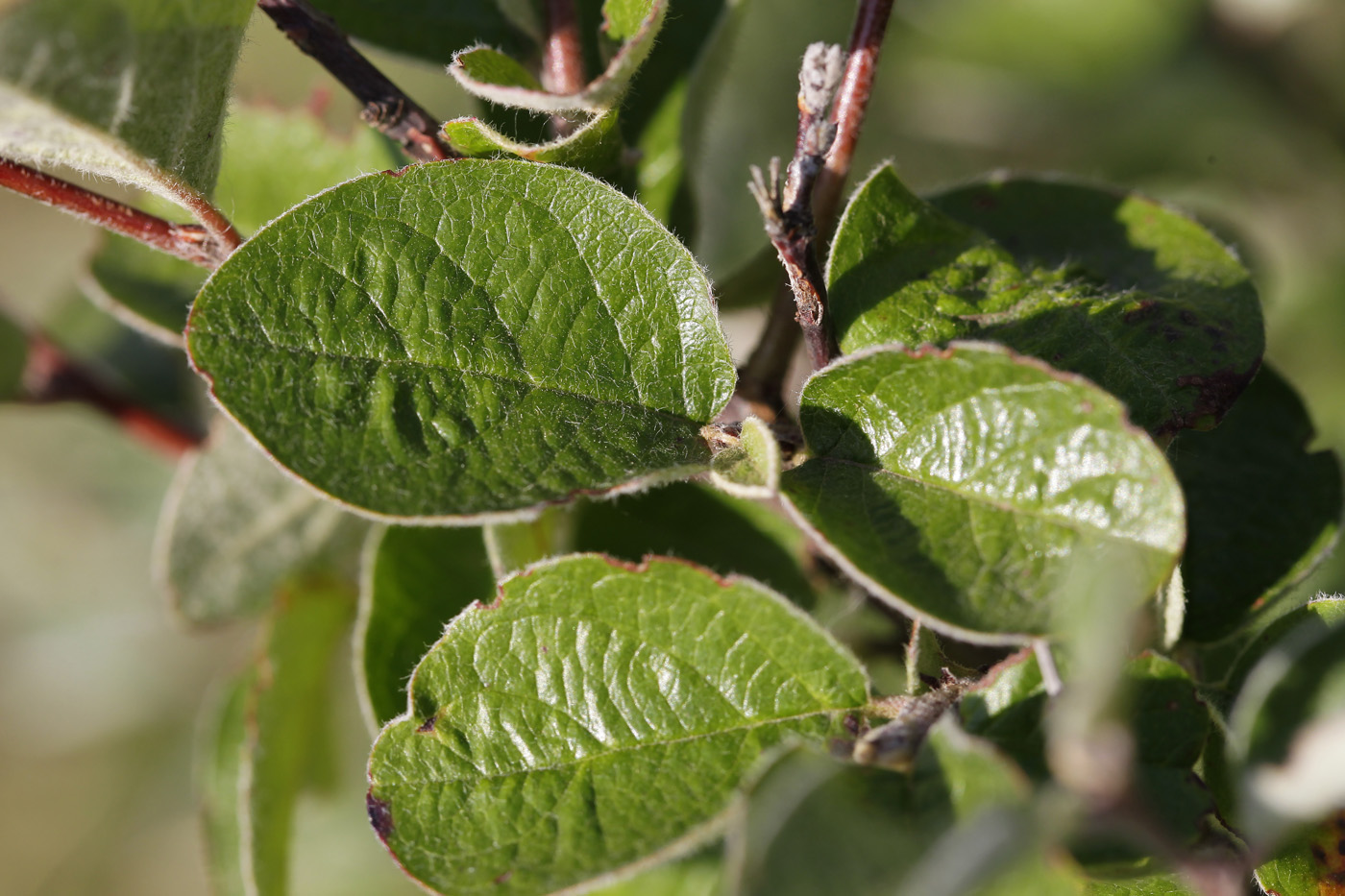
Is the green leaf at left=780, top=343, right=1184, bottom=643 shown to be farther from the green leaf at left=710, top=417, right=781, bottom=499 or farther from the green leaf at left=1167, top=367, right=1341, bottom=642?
the green leaf at left=1167, top=367, right=1341, bottom=642

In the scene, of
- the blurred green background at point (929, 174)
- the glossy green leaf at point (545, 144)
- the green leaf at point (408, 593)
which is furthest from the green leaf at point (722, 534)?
→ the glossy green leaf at point (545, 144)

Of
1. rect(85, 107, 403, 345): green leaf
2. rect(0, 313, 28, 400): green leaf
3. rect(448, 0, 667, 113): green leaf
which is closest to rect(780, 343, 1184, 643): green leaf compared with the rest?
rect(448, 0, 667, 113): green leaf

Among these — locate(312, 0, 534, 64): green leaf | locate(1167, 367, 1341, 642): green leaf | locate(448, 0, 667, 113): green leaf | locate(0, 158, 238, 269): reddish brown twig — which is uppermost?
locate(312, 0, 534, 64): green leaf

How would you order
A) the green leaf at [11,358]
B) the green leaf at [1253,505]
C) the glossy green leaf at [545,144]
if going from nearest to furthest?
the glossy green leaf at [545,144] → the green leaf at [1253,505] → the green leaf at [11,358]

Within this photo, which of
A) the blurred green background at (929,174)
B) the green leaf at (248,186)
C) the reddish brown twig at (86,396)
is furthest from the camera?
the blurred green background at (929,174)

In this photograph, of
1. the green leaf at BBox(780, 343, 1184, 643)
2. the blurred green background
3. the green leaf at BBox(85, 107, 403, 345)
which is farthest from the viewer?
the blurred green background

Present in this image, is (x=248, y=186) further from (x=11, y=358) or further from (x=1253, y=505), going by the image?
(x=1253, y=505)

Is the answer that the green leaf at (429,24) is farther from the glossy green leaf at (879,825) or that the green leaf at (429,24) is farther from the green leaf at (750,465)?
the glossy green leaf at (879,825)
